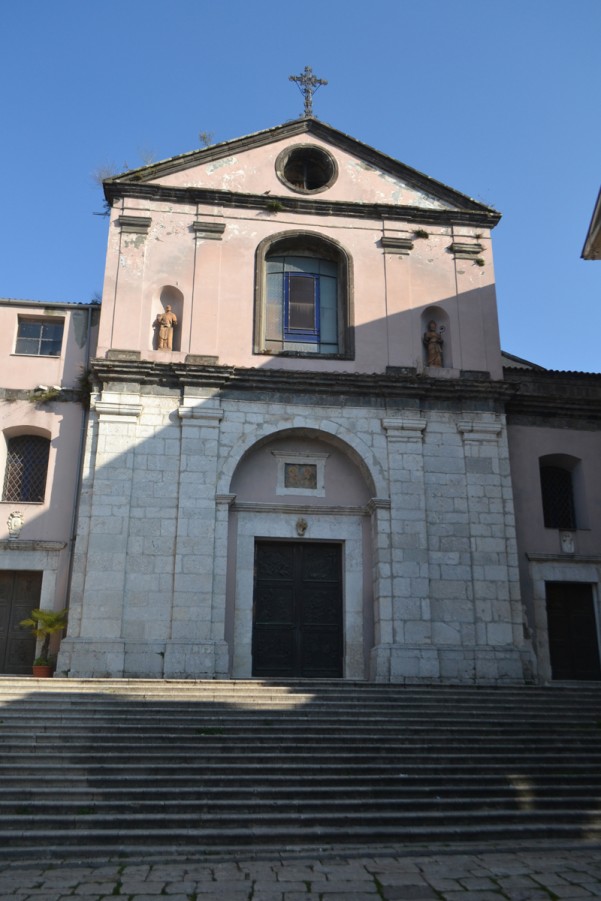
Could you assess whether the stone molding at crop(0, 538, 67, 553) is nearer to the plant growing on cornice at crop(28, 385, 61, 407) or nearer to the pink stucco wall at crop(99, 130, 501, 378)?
the plant growing on cornice at crop(28, 385, 61, 407)

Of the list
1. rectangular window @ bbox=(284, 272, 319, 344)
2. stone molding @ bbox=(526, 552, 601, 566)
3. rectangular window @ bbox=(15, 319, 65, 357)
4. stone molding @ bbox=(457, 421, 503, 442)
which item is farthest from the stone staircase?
rectangular window @ bbox=(284, 272, 319, 344)

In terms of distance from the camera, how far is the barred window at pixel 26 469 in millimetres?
17453

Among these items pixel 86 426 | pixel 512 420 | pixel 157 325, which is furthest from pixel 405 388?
pixel 86 426

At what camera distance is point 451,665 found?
52.1 feet

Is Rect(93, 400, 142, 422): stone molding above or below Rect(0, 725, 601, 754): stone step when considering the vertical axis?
above

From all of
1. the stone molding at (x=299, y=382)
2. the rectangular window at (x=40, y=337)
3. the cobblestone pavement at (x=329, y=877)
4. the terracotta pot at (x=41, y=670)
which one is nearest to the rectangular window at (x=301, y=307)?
the stone molding at (x=299, y=382)

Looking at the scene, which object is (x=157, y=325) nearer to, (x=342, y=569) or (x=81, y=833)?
(x=342, y=569)

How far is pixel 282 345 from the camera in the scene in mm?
18625

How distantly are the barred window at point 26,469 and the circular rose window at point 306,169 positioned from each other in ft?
28.1

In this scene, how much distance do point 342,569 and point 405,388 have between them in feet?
13.7

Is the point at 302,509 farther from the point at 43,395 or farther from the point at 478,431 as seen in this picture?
the point at 43,395

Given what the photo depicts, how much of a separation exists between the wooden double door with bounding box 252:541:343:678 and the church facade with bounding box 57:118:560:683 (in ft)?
0.15

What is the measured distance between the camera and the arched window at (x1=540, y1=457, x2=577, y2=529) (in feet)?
61.5

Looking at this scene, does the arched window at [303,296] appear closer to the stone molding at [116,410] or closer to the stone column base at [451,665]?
the stone molding at [116,410]
